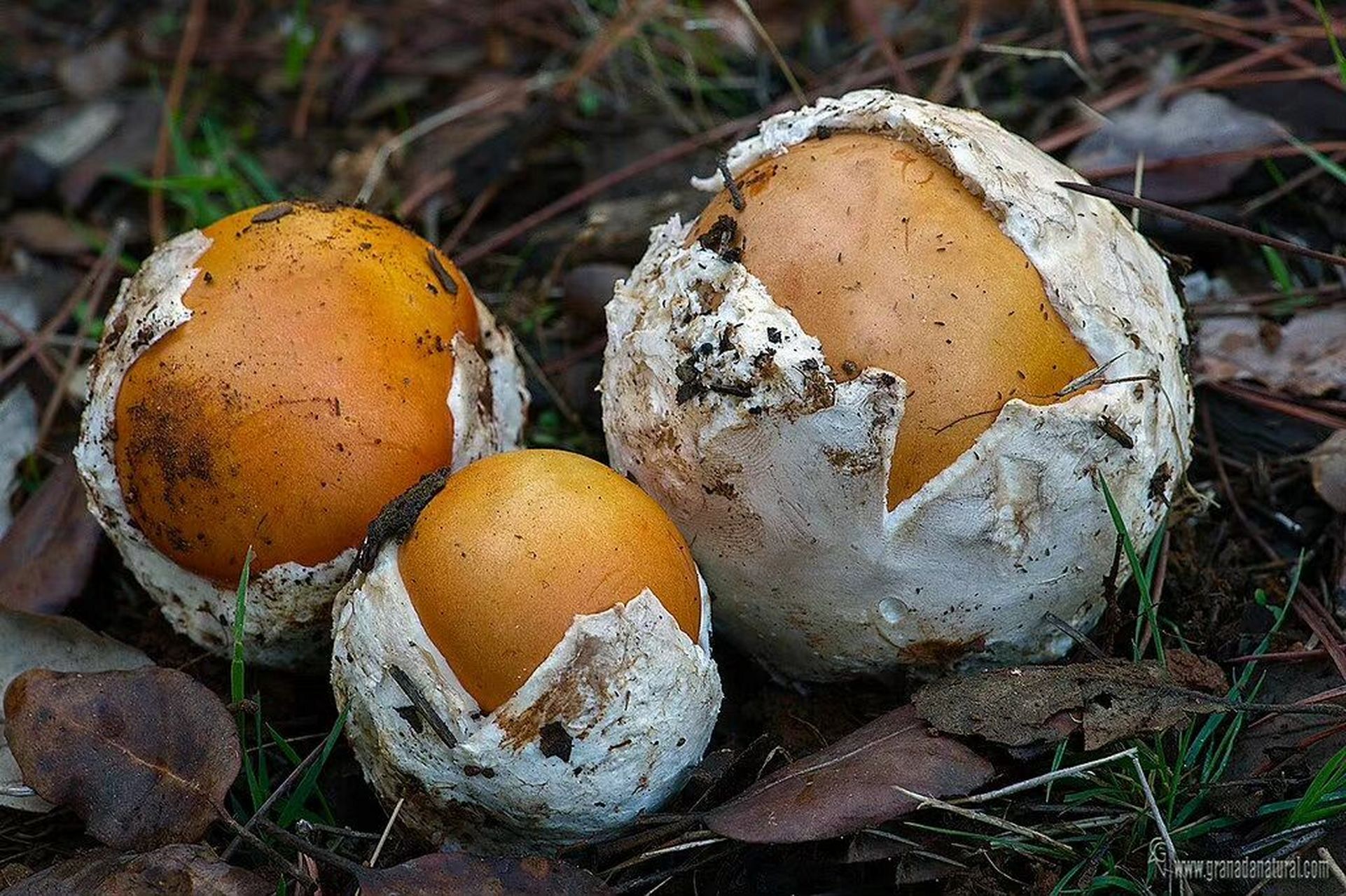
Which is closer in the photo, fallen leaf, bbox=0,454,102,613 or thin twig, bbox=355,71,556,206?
fallen leaf, bbox=0,454,102,613

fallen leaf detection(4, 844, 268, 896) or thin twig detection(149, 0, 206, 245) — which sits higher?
thin twig detection(149, 0, 206, 245)

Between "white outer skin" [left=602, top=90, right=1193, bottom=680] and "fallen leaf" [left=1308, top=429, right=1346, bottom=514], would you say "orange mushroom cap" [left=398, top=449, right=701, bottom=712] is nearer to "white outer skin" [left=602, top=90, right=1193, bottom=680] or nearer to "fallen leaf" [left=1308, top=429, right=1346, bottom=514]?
"white outer skin" [left=602, top=90, right=1193, bottom=680]

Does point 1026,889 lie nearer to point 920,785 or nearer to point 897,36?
point 920,785

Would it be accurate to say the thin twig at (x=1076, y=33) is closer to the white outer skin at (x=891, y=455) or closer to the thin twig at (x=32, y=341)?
the white outer skin at (x=891, y=455)

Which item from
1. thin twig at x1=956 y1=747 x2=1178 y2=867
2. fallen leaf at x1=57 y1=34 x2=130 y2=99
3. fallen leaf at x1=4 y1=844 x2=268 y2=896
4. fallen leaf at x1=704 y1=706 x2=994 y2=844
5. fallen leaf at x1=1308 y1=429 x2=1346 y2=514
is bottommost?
fallen leaf at x1=1308 y1=429 x2=1346 y2=514

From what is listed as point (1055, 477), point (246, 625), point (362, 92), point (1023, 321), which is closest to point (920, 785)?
point (1055, 477)

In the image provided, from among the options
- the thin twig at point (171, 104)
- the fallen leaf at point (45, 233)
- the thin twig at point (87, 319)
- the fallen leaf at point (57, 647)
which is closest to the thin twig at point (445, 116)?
the thin twig at point (171, 104)

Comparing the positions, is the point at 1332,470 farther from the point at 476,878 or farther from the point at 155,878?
the point at 155,878

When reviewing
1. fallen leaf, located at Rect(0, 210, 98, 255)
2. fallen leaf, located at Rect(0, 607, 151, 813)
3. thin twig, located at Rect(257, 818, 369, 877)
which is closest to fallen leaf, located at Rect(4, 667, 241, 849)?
thin twig, located at Rect(257, 818, 369, 877)
